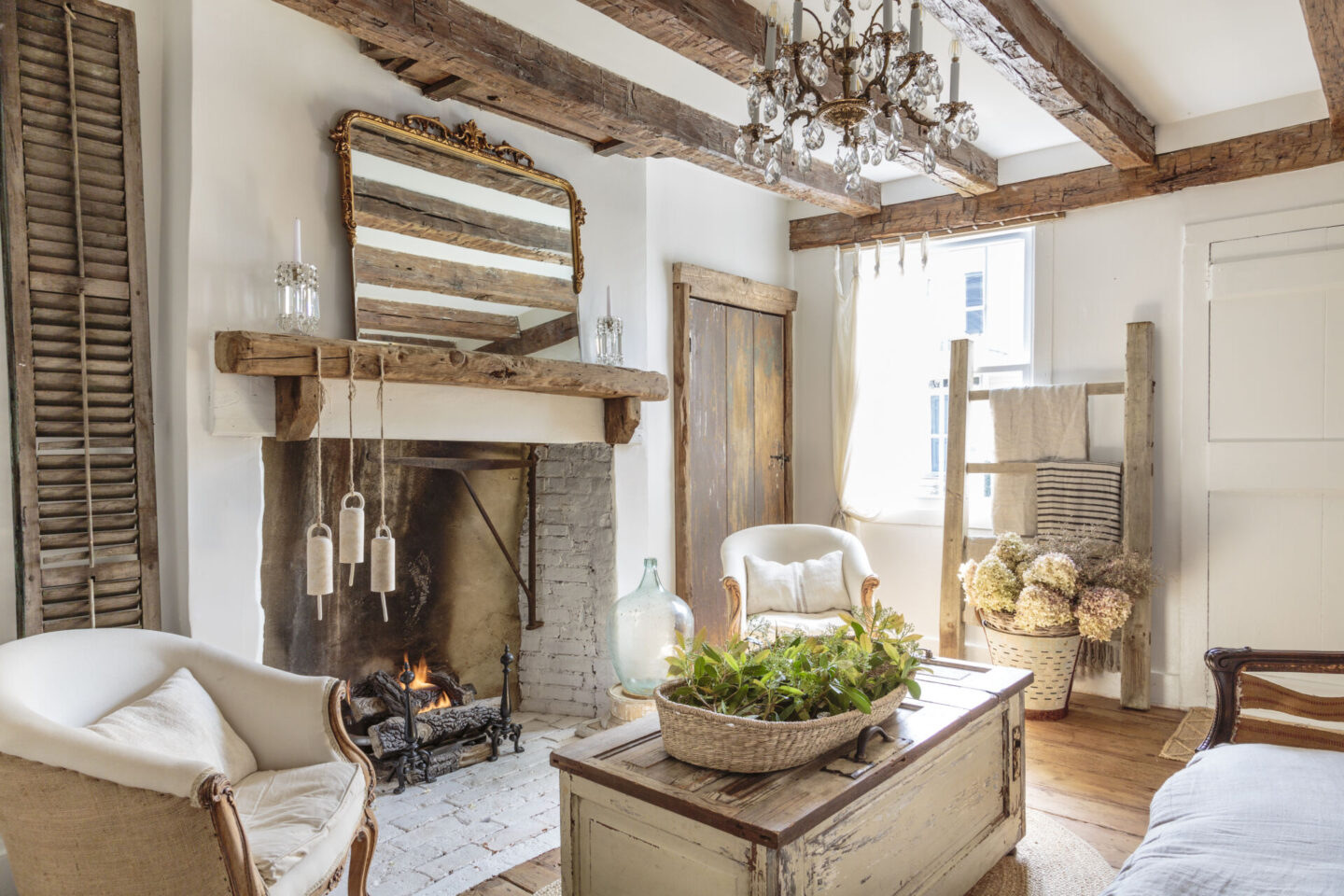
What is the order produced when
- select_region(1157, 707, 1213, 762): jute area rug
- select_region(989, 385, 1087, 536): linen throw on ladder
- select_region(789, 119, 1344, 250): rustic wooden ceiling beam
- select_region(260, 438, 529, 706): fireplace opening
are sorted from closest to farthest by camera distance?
select_region(260, 438, 529, 706): fireplace opening
select_region(1157, 707, 1213, 762): jute area rug
select_region(789, 119, 1344, 250): rustic wooden ceiling beam
select_region(989, 385, 1087, 536): linen throw on ladder

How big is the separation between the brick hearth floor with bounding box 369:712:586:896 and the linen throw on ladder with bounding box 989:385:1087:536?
8.01 feet

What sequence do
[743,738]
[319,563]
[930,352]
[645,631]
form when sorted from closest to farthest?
[743,738] → [319,563] → [645,631] → [930,352]

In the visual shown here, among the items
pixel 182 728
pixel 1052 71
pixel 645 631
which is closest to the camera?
pixel 182 728

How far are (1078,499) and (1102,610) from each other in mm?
586

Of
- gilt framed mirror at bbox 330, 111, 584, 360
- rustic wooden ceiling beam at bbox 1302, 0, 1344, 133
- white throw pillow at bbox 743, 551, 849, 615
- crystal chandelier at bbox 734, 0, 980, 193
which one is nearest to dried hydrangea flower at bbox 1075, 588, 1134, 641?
white throw pillow at bbox 743, 551, 849, 615

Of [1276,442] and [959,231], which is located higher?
[959,231]

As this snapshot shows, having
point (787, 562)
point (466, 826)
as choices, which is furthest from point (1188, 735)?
point (466, 826)

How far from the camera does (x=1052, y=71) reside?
9.14ft

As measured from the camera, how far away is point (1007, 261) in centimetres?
438

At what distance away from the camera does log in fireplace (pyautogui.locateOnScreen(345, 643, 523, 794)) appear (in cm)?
300

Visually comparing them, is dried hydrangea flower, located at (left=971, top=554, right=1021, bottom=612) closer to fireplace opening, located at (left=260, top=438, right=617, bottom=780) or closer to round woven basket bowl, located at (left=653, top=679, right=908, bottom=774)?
fireplace opening, located at (left=260, top=438, right=617, bottom=780)

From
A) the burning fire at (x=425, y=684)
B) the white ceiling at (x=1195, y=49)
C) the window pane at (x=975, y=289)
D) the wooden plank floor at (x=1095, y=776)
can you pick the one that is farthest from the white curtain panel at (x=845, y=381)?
the burning fire at (x=425, y=684)

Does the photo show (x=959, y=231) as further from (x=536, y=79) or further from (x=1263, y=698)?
(x=1263, y=698)

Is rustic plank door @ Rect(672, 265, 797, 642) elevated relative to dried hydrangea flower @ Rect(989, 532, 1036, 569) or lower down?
elevated
